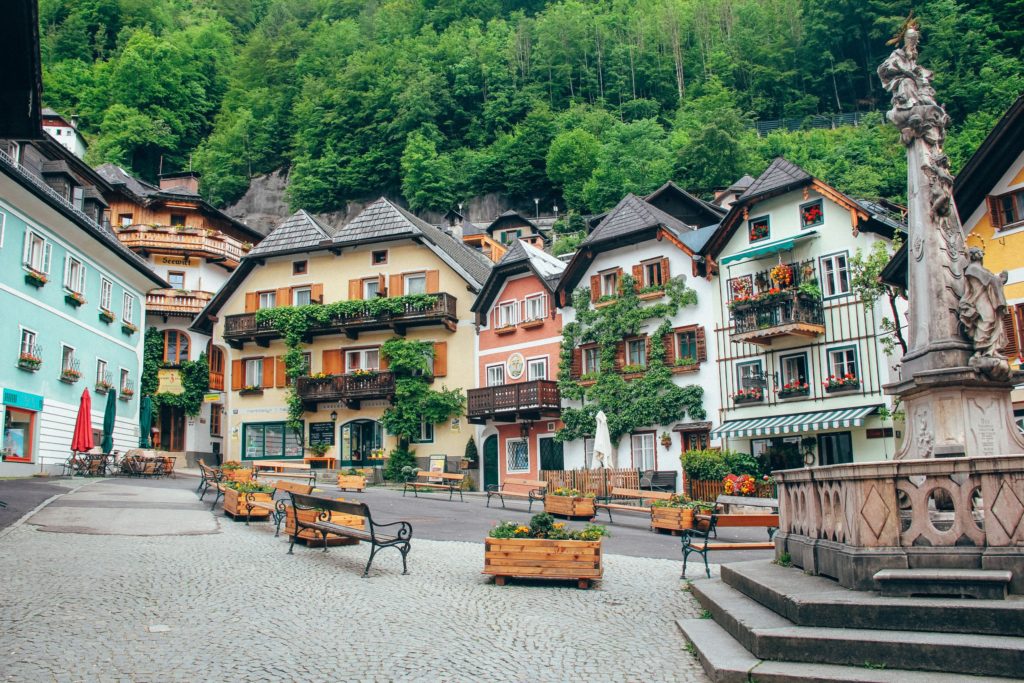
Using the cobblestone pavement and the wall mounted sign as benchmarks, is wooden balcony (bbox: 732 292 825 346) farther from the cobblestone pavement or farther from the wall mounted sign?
the cobblestone pavement

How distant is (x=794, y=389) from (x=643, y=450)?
599cm

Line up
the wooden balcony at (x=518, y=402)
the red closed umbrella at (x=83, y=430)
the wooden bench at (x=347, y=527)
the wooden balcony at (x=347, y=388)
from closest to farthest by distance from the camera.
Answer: the wooden bench at (x=347, y=527) → the red closed umbrella at (x=83, y=430) → the wooden balcony at (x=518, y=402) → the wooden balcony at (x=347, y=388)

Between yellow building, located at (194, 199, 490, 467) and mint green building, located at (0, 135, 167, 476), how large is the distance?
16.3ft

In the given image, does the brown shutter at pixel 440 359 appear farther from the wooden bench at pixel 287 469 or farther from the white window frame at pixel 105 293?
the white window frame at pixel 105 293

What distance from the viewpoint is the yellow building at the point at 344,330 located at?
1570 inches

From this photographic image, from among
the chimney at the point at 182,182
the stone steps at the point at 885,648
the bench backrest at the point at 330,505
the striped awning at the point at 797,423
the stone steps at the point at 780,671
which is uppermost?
the chimney at the point at 182,182

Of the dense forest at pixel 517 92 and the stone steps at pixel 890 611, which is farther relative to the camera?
the dense forest at pixel 517 92

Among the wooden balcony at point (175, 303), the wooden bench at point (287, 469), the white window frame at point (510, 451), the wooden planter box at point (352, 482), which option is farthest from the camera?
the wooden balcony at point (175, 303)

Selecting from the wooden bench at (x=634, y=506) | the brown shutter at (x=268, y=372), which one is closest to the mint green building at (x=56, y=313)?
the brown shutter at (x=268, y=372)

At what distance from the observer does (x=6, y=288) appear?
94.5ft

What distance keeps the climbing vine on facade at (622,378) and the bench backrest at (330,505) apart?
18569mm

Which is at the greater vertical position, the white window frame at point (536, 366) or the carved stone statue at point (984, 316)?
the white window frame at point (536, 366)

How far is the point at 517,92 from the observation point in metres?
88.6

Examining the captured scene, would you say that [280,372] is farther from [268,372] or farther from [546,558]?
[546,558]
